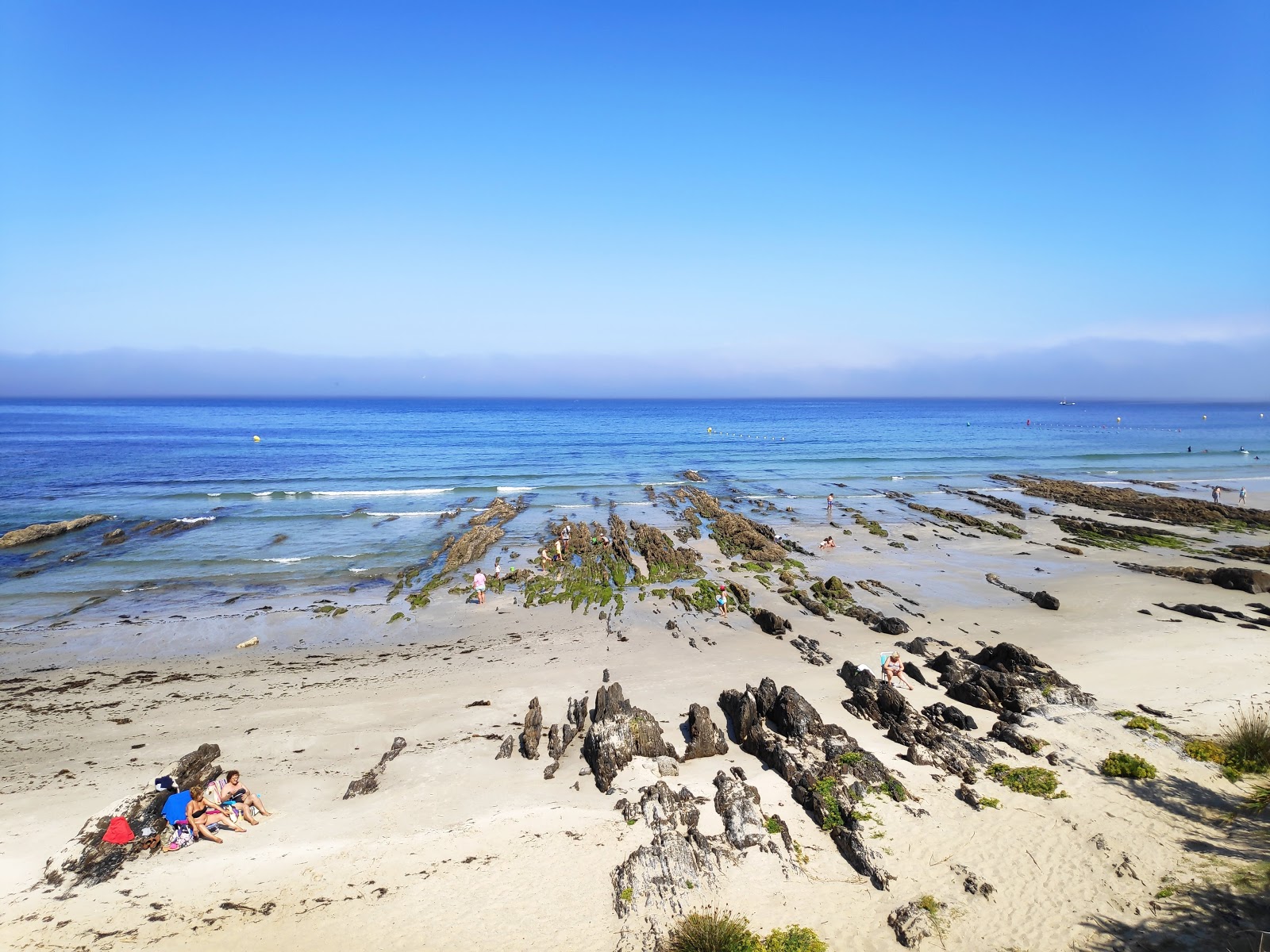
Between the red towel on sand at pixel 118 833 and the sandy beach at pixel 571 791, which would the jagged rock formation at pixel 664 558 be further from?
the red towel on sand at pixel 118 833

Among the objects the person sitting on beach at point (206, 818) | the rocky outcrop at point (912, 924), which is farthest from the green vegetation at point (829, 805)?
the person sitting on beach at point (206, 818)

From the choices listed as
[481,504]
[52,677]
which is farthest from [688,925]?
[481,504]

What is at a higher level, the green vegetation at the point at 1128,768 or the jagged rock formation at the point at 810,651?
the green vegetation at the point at 1128,768

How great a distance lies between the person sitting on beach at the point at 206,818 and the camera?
10617 mm

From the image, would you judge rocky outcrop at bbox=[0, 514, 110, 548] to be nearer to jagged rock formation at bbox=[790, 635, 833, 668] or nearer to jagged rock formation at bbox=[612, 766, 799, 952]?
jagged rock formation at bbox=[612, 766, 799, 952]

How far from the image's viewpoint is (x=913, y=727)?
13.7 meters

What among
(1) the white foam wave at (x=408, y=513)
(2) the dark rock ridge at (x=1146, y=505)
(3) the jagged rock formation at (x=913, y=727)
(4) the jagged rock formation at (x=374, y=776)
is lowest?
(4) the jagged rock formation at (x=374, y=776)

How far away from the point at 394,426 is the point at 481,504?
81000 mm

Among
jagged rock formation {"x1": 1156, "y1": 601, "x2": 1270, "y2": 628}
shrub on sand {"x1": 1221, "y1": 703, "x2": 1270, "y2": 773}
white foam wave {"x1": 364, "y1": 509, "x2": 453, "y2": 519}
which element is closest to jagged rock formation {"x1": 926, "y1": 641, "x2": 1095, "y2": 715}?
shrub on sand {"x1": 1221, "y1": 703, "x2": 1270, "y2": 773}

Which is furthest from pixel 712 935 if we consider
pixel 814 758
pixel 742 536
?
pixel 742 536

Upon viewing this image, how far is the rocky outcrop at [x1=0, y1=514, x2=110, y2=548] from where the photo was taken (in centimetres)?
3162

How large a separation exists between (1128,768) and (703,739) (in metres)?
8.46

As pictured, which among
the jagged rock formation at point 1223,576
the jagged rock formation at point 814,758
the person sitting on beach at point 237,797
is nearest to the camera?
the jagged rock formation at point 814,758

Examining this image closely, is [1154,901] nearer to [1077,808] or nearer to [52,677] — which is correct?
[1077,808]
